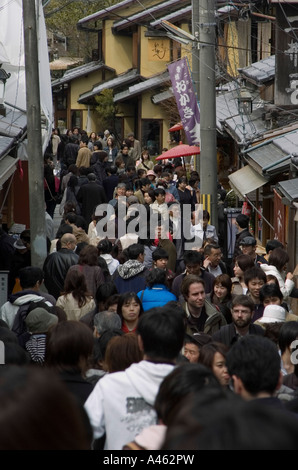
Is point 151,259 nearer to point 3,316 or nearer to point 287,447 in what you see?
point 3,316

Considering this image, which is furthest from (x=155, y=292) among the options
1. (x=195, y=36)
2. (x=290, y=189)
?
(x=195, y=36)

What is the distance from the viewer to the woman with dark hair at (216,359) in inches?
209

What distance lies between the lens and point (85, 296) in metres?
8.53

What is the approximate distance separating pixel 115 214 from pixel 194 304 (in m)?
6.09

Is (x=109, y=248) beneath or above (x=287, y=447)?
beneath

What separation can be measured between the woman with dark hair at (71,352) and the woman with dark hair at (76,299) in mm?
3759

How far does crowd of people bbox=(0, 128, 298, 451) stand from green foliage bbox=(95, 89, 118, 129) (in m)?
26.6

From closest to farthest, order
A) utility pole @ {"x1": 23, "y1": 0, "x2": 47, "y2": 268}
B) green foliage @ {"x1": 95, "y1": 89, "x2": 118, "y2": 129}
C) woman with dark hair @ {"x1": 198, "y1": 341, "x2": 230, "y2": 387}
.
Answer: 1. woman with dark hair @ {"x1": 198, "y1": 341, "x2": 230, "y2": 387}
2. utility pole @ {"x1": 23, "y1": 0, "x2": 47, "y2": 268}
3. green foliage @ {"x1": 95, "y1": 89, "x2": 118, "y2": 129}

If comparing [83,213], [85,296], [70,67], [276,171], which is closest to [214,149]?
[276,171]

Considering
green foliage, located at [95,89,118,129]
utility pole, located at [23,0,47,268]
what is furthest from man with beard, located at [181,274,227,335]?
green foliage, located at [95,89,118,129]

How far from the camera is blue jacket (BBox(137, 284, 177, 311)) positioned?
8.24 meters

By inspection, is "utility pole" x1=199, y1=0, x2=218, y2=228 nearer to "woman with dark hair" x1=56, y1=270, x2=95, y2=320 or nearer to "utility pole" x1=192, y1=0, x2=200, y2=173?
"utility pole" x1=192, y1=0, x2=200, y2=173

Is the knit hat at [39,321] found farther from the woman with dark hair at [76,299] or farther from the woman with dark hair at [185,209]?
the woman with dark hair at [185,209]

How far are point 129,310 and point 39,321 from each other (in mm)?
934
